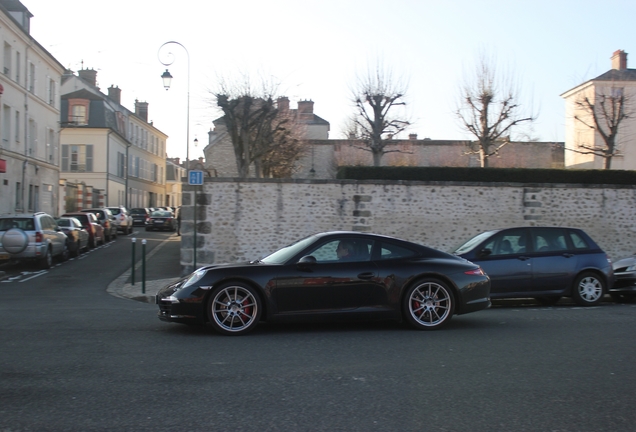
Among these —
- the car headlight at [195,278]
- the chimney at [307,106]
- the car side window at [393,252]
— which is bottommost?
the car headlight at [195,278]

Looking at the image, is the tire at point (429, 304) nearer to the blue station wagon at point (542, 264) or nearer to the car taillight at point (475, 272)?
the car taillight at point (475, 272)

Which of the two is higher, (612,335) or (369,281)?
(369,281)

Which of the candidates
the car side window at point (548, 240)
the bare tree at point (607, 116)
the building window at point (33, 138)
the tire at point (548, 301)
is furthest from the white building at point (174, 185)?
the car side window at point (548, 240)

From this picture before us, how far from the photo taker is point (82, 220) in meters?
28.0

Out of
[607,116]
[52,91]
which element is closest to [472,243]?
[607,116]

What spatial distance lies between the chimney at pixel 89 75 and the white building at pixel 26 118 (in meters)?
20.9

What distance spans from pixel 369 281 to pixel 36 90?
32.3m

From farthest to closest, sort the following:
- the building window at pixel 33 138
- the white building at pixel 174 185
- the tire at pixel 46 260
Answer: the white building at pixel 174 185
the building window at pixel 33 138
the tire at pixel 46 260

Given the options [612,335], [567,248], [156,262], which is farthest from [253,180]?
[612,335]

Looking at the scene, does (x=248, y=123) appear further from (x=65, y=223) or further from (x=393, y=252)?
(x=393, y=252)

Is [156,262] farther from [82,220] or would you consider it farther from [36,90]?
[36,90]

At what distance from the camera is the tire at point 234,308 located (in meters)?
8.02

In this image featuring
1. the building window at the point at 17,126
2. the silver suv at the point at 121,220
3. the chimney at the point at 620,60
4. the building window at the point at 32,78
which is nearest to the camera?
the building window at the point at 17,126

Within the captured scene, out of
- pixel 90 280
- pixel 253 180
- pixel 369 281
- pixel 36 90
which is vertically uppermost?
pixel 36 90
